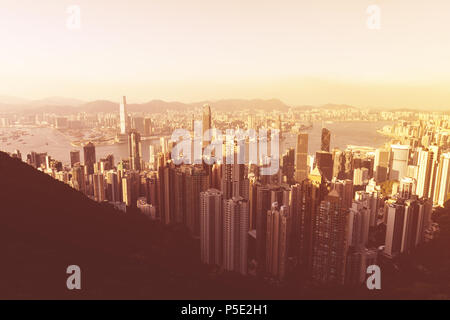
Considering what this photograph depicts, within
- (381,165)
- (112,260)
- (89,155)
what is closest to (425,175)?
(381,165)

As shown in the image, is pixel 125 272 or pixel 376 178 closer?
pixel 125 272

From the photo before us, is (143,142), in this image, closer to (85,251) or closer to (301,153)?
(301,153)

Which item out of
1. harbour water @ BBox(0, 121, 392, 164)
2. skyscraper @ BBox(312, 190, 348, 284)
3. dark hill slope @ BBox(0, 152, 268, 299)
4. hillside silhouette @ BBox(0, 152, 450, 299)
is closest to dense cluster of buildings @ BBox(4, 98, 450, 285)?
skyscraper @ BBox(312, 190, 348, 284)

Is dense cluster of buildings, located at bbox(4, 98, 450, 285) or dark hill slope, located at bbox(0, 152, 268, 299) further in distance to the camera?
dense cluster of buildings, located at bbox(4, 98, 450, 285)

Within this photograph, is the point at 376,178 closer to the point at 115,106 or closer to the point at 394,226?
the point at 394,226

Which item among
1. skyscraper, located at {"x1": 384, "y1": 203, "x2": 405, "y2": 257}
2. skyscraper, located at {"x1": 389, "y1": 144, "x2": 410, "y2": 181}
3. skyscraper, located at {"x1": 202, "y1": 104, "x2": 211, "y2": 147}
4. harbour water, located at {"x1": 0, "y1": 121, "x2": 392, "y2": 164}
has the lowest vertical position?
skyscraper, located at {"x1": 384, "y1": 203, "x2": 405, "y2": 257}

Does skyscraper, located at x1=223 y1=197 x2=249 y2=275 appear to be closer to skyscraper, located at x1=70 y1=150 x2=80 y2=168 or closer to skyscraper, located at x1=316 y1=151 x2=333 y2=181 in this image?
skyscraper, located at x1=316 y1=151 x2=333 y2=181
